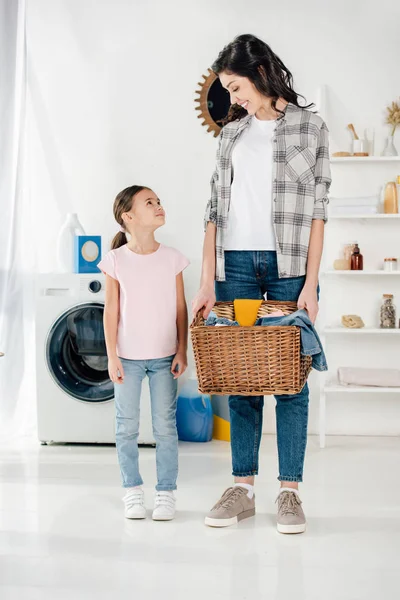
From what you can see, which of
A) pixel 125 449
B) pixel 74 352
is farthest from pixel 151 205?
pixel 74 352

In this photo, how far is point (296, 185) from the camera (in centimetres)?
225

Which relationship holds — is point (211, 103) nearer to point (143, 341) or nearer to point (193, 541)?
point (143, 341)

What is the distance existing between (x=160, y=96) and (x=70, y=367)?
4.62 ft

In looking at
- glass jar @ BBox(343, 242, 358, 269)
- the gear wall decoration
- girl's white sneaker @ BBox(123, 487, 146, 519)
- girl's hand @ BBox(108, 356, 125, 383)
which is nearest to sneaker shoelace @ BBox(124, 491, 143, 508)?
girl's white sneaker @ BBox(123, 487, 146, 519)

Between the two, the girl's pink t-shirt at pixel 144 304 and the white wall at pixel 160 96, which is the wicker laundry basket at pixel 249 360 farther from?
the white wall at pixel 160 96

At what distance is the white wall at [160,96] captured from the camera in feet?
12.5

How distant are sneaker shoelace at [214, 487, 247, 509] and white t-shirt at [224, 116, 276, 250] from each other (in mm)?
721

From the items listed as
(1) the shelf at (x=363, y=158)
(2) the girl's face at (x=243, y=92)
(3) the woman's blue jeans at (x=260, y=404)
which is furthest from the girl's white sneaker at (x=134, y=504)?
(1) the shelf at (x=363, y=158)

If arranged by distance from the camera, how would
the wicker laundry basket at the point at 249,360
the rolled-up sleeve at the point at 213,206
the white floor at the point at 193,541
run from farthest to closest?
the rolled-up sleeve at the point at 213,206 < the wicker laundry basket at the point at 249,360 < the white floor at the point at 193,541

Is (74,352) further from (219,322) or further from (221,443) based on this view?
(219,322)

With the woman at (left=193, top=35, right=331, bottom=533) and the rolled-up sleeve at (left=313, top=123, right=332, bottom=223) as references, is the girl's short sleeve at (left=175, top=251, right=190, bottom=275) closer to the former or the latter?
the woman at (left=193, top=35, right=331, bottom=533)

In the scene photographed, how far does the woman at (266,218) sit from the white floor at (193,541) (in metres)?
0.14

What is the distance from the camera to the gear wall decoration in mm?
3865

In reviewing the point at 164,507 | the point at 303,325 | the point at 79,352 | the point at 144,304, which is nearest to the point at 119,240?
the point at 144,304
